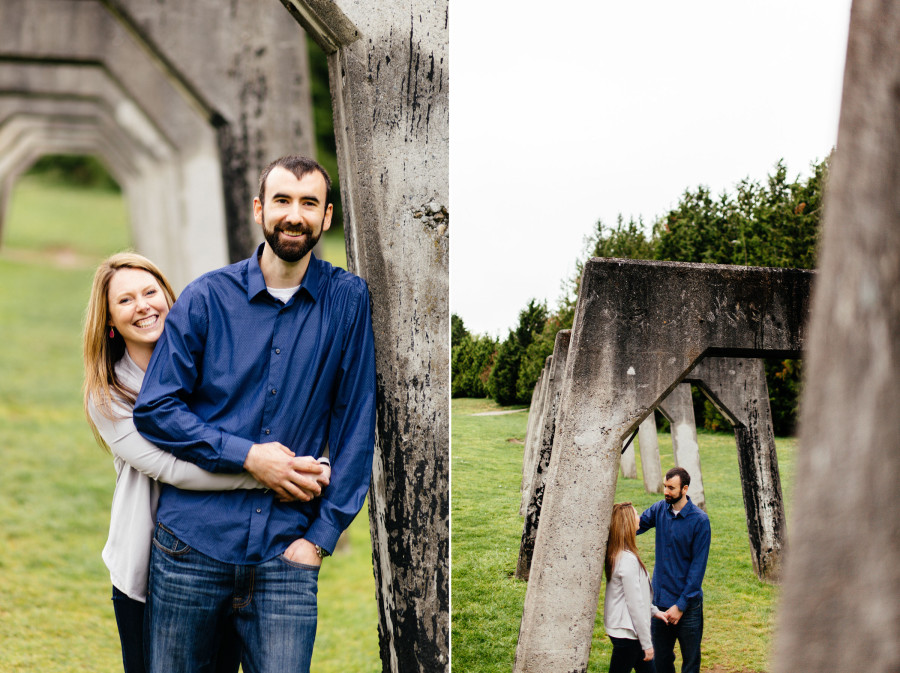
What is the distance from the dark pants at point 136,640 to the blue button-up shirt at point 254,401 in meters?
0.40

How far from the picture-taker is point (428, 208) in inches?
128

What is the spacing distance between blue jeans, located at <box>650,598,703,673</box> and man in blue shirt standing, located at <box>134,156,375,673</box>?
12.7ft

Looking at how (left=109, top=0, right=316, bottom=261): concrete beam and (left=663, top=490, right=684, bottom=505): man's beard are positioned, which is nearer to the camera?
(left=663, top=490, right=684, bottom=505): man's beard

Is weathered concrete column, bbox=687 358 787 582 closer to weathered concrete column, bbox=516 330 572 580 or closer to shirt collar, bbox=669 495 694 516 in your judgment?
weathered concrete column, bbox=516 330 572 580

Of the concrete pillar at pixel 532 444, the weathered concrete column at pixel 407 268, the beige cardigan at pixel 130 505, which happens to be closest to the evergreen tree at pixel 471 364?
the concrete pillar at pixel 532 444

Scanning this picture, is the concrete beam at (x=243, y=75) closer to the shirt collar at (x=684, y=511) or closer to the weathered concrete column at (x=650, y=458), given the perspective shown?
the shirt collar at (x=684, y=511)

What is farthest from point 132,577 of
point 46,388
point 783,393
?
point 46,388

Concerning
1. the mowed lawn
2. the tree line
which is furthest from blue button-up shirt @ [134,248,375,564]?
the tree line

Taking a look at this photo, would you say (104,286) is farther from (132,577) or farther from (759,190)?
(759,190)

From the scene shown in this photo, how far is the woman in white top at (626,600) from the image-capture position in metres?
5.12

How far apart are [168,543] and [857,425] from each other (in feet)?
6.58

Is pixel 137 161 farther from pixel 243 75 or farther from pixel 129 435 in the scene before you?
pixel 129 435

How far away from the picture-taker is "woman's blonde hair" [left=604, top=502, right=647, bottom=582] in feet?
17.5

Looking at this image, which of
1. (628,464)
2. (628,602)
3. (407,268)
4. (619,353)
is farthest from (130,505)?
(628,464)
